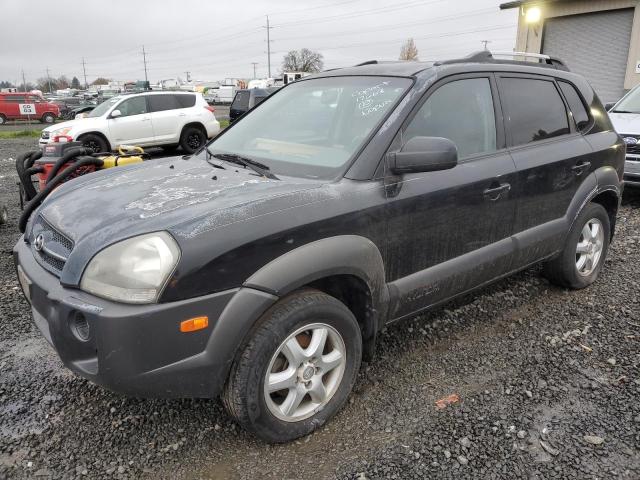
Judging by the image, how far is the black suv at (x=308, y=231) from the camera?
2.01 metres

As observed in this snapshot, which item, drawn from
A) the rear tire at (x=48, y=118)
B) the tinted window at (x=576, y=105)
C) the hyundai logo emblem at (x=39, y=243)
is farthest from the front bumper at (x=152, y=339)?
the rear tire at (x=48, y=118)

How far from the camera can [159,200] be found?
2.37 meters

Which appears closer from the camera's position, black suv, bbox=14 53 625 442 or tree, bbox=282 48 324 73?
black suv, bbox=14 53 625 442

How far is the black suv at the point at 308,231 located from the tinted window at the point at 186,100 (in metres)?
11.5

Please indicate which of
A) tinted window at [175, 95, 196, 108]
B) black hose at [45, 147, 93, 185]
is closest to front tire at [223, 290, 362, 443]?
black hose at [45, 147, 93, 185]

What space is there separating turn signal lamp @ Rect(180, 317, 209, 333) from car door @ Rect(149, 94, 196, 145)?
1265cm

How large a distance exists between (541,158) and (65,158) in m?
3.75

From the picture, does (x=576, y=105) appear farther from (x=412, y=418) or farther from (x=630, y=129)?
(x=630, y=129)

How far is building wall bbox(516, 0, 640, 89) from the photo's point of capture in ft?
48.1

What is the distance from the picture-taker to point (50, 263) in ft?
7.73

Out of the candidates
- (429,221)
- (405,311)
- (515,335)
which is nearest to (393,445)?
(405,311)

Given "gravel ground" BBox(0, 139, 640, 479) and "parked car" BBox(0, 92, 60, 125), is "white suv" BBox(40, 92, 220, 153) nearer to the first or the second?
"gravel ground" BBox(0, 139, 640, 479)

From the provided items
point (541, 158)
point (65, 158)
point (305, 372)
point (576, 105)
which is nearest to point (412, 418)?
point (305, 372)

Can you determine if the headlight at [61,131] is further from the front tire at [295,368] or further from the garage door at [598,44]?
the garage door at [598,44]
